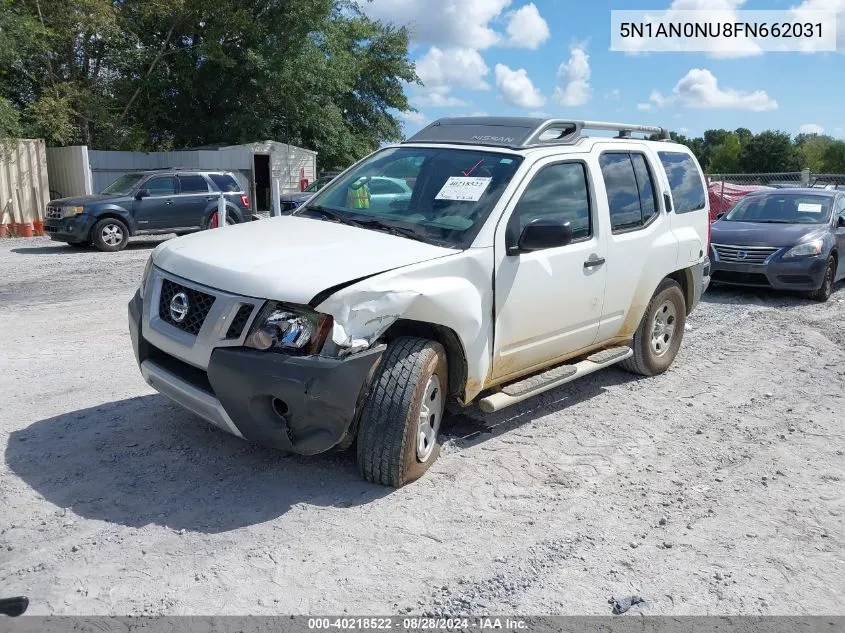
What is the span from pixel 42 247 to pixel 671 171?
14.0 meters

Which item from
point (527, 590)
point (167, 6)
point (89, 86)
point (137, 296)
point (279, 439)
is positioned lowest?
point (527, 590)

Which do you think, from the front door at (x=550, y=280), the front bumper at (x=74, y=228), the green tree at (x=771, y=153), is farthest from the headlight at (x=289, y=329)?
the green tree at (x=771, y=153)

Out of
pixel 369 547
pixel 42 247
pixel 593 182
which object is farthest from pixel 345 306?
pixel 42 247

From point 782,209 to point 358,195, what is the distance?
8725mm

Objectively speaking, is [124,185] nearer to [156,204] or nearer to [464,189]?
[156,204]

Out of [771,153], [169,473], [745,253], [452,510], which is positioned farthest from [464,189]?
[771,153]

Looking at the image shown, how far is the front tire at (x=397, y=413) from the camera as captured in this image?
397 cm

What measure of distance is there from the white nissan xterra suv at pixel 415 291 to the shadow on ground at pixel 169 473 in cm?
31

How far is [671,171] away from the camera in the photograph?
6520 mm

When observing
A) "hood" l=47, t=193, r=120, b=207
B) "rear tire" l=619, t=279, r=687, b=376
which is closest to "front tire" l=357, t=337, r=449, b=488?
"rear tire" l=619, t=279, r=687, b=376

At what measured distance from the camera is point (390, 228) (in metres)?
4.62

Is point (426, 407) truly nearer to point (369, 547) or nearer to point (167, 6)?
point (369, 547)

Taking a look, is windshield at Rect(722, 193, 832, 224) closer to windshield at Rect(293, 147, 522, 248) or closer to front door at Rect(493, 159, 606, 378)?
front door at Rect(493, 159, 606, 378)

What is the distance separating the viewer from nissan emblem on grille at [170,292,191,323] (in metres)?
4.04
